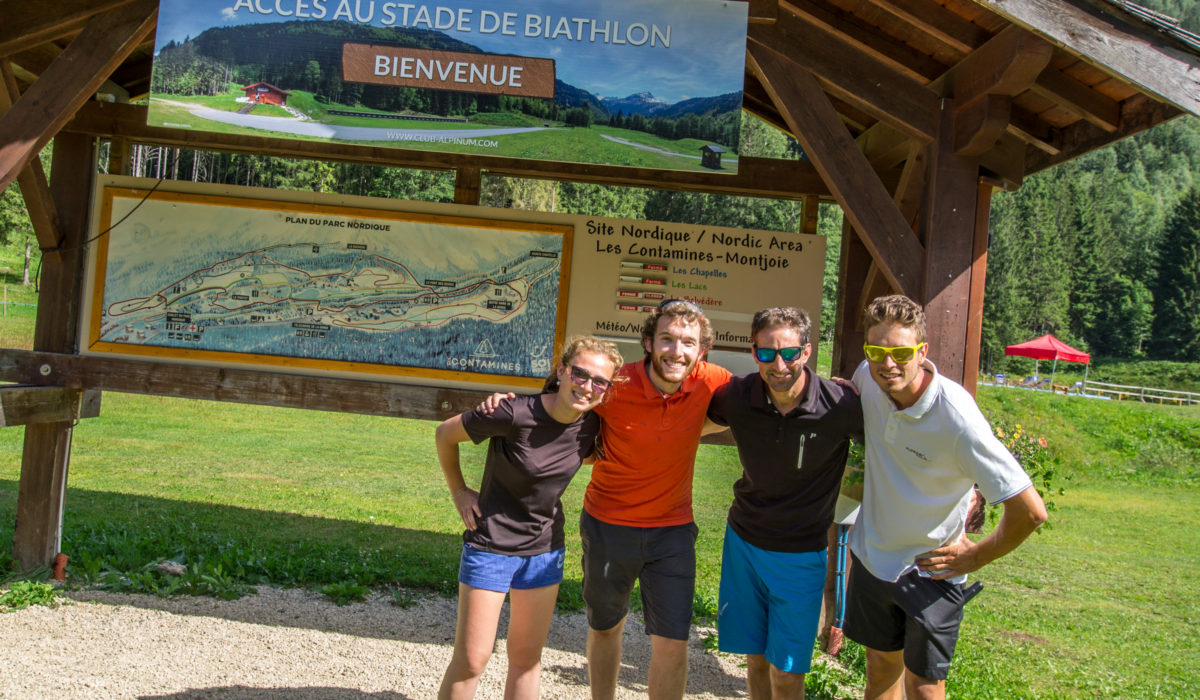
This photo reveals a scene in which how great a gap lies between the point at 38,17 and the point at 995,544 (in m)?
6.22

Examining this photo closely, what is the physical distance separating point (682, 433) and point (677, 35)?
259 cm

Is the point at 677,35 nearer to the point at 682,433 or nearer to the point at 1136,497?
the point at 682,433

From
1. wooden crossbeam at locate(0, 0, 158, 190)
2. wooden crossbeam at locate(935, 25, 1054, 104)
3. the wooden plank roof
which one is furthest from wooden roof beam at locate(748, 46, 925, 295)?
wooden crossbeam at locate(0, 0, 158, 190)

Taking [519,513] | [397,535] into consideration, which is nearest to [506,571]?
[519,513]

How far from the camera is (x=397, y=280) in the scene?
6906mm

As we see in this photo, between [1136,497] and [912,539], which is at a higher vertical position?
[912,539]

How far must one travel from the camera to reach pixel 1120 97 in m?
4.88

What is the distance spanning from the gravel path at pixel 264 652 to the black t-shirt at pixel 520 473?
2.01 metres

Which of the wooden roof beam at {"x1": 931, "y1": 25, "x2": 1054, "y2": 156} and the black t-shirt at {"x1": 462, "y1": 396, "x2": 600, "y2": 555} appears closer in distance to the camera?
the black t-shirt at {"x1": 462, "y1": 396, "x2": 600, "y2": 555}

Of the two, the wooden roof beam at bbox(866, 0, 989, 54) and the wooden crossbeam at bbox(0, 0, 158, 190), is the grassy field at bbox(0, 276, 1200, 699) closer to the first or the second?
the wooden roof beam at bbox(866, 0, 989, 54)

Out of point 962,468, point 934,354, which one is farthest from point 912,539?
point 934,354

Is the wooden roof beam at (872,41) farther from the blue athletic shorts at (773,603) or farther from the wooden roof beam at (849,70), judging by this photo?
the blue athletic shorts at (773,603)

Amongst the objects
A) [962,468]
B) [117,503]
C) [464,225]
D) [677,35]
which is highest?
[677,35]

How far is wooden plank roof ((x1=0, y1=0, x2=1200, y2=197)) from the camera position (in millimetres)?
3996
